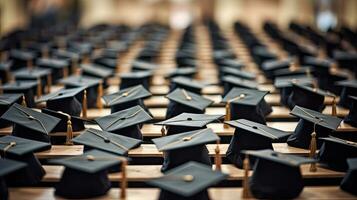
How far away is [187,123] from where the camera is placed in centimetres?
486

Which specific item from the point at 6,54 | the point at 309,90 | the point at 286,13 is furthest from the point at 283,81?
the point at 286,13

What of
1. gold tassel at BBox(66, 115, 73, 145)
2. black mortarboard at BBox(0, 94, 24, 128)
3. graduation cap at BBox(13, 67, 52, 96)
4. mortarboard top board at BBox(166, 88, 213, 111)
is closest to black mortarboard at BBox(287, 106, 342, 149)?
mortarboard top board at BBox(166, 88, 213, 111)

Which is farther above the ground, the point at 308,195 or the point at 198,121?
the point at 198,121

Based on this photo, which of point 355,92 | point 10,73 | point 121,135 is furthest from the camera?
point 10,73

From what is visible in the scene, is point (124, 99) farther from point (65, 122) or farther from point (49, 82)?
point (49, 82)

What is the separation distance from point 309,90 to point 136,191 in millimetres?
2482

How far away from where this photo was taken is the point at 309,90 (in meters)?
5.89

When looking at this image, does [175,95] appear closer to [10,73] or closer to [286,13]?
[10,73]

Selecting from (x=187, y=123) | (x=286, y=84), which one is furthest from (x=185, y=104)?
(x=286, y=84)

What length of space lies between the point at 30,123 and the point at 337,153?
99.4 inches

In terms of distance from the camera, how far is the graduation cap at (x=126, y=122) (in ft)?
16.0

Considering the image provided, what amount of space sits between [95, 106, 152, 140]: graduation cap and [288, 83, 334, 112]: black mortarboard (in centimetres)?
183

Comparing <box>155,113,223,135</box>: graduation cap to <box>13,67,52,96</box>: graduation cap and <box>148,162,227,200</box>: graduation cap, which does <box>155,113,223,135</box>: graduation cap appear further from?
<box>13,67,52,96</box>: graduation cap

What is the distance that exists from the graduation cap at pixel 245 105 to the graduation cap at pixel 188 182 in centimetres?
173
